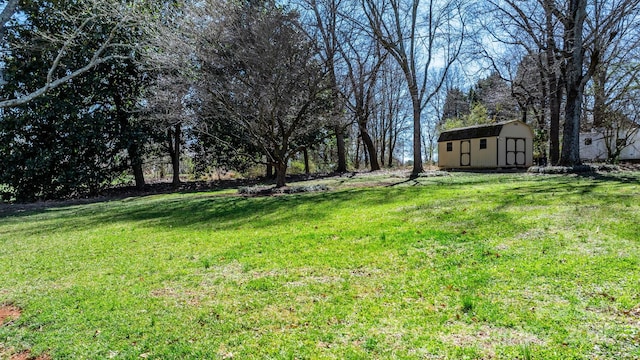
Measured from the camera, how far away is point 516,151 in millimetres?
19734

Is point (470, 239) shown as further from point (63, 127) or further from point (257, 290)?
point (63, 127)

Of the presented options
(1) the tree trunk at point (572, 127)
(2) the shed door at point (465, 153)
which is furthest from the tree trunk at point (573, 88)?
(2) the shed door at point (465, 153)

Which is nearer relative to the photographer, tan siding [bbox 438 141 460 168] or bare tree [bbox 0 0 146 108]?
bare tree [bbox 0 0 146 108]

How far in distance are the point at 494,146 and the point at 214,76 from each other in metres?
15.8

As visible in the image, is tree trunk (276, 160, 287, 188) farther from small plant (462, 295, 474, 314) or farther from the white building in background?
the white building in background

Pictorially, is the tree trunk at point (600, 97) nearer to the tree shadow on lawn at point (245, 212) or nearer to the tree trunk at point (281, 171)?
the tree shadow on lawn at point (245, 212)

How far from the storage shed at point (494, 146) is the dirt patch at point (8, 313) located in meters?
20.5

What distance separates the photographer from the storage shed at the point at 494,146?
63.6ft

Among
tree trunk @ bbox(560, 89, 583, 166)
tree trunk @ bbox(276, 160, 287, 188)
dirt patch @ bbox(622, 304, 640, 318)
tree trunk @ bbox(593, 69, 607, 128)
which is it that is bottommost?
dirt patch @ bbox(622, 304, 640, 318)

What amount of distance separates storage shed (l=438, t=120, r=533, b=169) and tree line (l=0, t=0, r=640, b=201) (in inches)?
93.6

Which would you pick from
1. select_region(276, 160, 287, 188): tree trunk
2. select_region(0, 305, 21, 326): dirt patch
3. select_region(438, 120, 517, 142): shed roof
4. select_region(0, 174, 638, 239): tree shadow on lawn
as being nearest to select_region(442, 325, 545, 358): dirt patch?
select_region(0, 305, 21, 326): dirt patch

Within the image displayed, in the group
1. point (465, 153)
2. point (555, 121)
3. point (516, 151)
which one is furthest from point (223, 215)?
point (516, 151)

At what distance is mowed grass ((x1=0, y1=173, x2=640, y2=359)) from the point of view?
94.3 inches

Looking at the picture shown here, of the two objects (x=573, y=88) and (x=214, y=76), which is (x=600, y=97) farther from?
(x=214, y=76)
